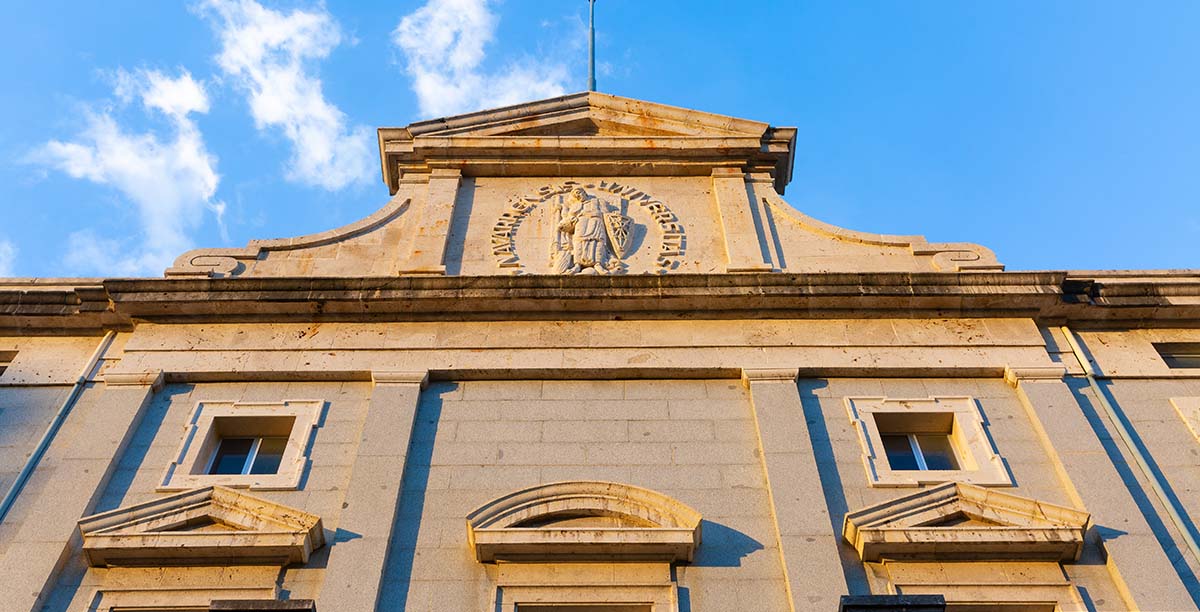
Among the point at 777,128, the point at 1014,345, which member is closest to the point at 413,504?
the point at 1014,345

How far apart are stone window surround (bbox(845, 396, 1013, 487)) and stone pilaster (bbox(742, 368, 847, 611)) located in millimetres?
807

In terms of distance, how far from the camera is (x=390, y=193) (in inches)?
859

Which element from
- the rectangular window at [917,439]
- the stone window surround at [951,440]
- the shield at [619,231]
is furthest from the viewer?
the shield at [619,231]

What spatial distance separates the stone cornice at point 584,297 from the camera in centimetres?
1711

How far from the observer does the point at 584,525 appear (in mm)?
14023

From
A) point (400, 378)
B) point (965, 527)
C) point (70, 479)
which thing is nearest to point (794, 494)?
point (965, 527)

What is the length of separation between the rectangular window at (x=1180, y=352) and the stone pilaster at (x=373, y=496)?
439 inches

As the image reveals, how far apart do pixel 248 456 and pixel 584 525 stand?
4901 millimetres

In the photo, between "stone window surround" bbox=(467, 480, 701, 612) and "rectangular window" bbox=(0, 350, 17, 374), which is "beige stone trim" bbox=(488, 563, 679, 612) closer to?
"stone window surround" bbox=(467, 480, 701, 612)

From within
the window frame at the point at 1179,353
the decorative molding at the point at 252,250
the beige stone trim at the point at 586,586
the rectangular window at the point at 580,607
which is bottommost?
the rectangular window at the point at 580,607

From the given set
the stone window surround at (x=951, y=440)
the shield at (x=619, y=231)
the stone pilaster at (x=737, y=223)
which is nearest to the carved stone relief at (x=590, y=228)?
the shield at (x=619, y=231)

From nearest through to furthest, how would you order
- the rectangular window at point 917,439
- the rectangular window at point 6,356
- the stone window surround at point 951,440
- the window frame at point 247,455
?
the stone window surround at point 951,440, the window frame at point 247,455, the rectangular window at point 917,439, the rectangular window at point 6,356

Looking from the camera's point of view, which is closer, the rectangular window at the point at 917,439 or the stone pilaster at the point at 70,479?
the stone pilaster at the point at 70,479

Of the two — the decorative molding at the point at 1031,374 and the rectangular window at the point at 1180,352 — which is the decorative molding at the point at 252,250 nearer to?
the decorative molding at the point at 1031,374
